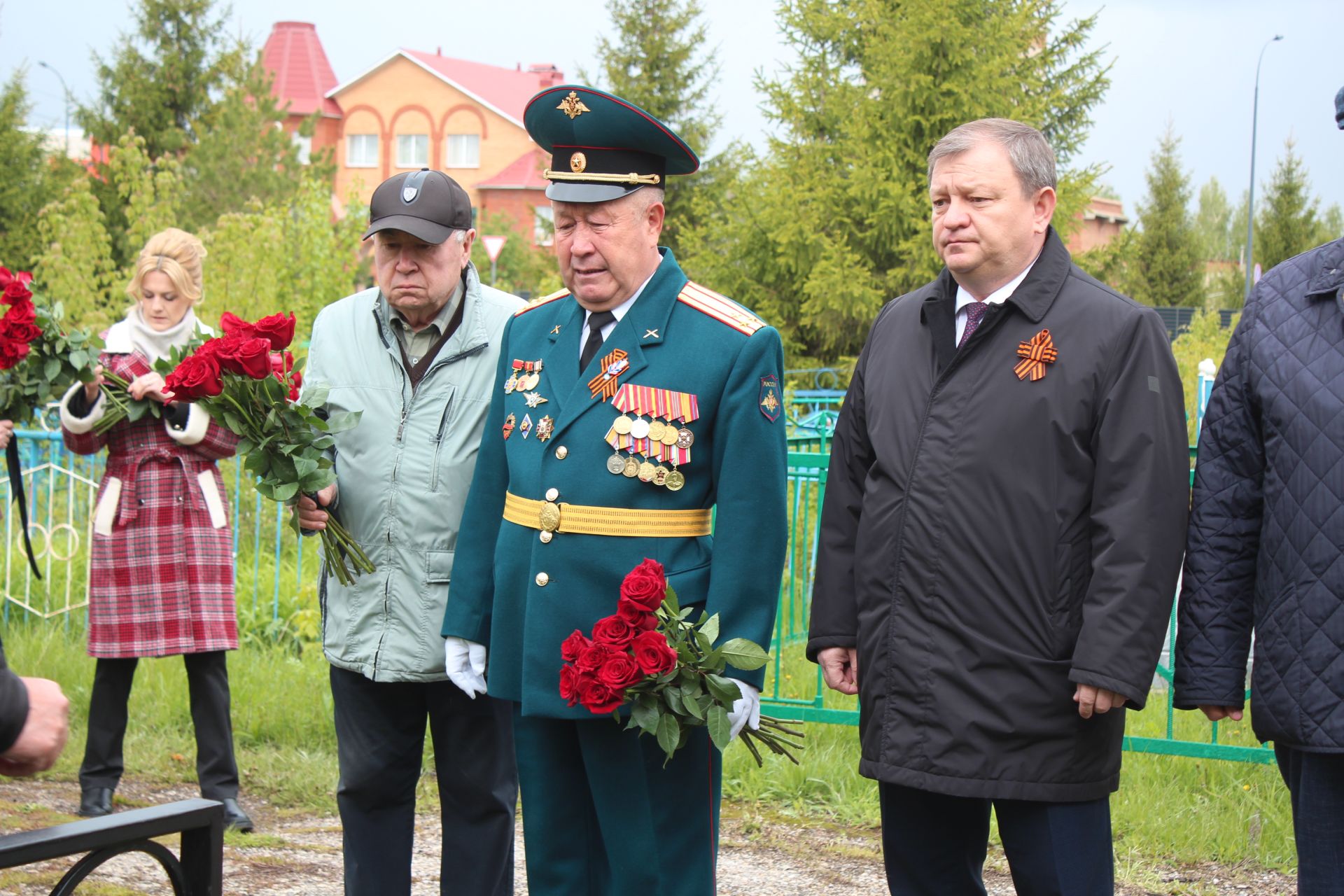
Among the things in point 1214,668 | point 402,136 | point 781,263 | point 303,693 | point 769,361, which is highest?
point 402,136

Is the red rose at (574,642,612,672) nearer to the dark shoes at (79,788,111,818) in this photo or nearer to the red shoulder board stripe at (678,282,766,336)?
the red shoulder board stripe at (678,282,766,336)

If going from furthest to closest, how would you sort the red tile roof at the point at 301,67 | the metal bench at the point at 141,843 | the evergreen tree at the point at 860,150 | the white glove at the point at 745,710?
the red tile roof at the point at 301,67 → the evergreen tree at the point at 860,150 → the white glove at the point at 745,710 → the metal bench at the point at 141,843

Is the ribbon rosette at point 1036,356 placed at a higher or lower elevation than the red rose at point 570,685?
higher

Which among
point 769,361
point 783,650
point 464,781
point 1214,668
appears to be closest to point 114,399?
point 464,781

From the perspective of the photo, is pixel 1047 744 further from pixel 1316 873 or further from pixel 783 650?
pixel 783 650

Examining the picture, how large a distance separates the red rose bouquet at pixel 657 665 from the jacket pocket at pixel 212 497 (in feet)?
8.13

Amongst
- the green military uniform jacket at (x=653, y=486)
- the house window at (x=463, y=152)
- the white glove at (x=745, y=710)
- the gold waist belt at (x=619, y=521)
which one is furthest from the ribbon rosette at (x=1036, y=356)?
the house window at (x=463, y=152)

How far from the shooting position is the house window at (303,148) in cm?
2956

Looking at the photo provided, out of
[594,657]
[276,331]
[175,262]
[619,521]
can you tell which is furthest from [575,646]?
[175,262]

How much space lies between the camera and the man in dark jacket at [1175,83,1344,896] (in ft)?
8.36

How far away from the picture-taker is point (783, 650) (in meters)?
5.75

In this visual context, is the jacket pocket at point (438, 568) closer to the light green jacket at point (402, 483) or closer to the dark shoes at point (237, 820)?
the light green jacket at point (402, 483)

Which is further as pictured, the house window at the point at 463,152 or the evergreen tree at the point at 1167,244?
the house window at the point at 463,152

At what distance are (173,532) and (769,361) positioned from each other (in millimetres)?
2614
